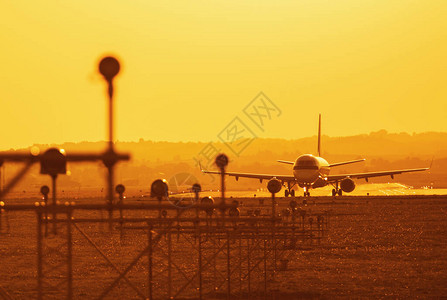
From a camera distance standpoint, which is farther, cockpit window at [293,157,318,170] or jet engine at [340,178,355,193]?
jet engine at [340,178,355,193]

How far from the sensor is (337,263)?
36.6 m

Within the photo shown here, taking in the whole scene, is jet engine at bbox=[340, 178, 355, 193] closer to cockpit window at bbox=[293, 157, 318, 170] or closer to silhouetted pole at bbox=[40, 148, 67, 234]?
cockpit window at bbox=[293, 157, 318, 170]

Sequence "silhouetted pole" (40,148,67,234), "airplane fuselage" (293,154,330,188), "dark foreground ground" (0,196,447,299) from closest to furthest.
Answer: "silhouetted pole" (40,148,67,234), "dark foreground ground" (0,196,447,299), "airplane fuselage" (293,154,330,188)

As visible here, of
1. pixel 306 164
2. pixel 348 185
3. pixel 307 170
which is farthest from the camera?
pixel 348 185

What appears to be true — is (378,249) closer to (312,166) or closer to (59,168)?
(59,168)

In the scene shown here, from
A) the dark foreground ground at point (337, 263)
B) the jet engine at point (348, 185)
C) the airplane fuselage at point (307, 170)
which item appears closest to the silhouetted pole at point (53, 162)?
the dark foreground ground at point (337, 263)

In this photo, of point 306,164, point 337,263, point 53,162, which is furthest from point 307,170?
point 53,162

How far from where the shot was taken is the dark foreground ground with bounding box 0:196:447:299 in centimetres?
2820

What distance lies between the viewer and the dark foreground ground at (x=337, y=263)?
28203 mm

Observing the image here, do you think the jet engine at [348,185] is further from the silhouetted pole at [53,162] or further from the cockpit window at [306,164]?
the silhouetted pole at [53,162]

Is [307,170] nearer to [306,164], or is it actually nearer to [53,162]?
[306,164]

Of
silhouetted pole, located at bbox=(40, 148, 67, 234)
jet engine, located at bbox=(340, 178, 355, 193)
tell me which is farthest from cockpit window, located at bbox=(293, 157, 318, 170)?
silhouetted pole, located at bbox=(40, 148, 67, 234)

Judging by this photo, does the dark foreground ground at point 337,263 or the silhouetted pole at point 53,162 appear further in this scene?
the dark foreground ground at point 337,263

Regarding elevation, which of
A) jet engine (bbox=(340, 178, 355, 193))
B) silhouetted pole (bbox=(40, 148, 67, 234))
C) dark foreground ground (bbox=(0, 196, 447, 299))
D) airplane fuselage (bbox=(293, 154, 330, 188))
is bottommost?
dark foreground ground (bbox=(0, 196, 447, 299))
